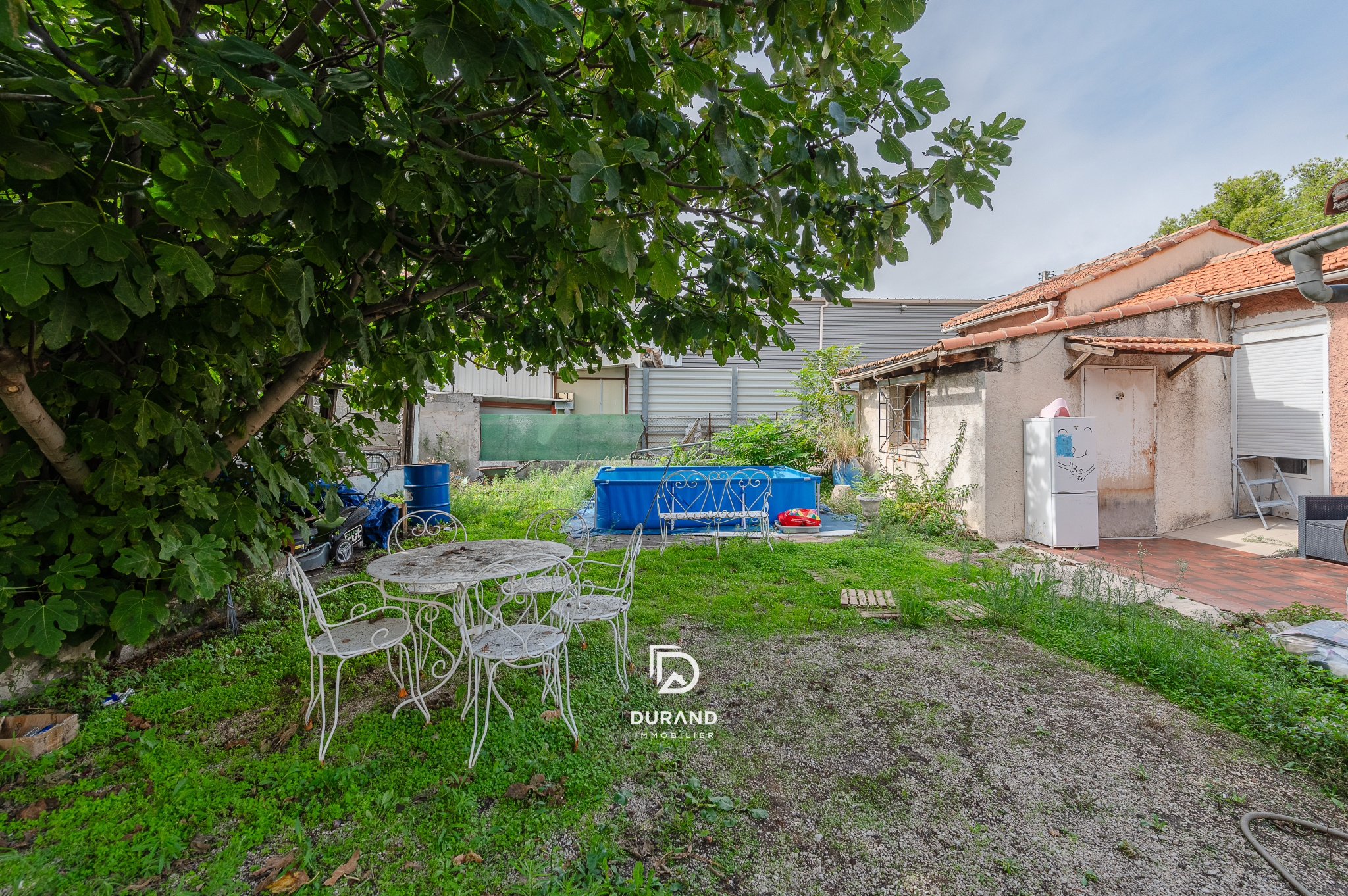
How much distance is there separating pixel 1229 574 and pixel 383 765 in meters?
7.46

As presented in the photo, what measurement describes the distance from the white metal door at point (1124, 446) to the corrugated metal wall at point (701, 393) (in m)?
7.73

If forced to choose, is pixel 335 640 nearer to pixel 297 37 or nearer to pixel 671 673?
pixel 671 673

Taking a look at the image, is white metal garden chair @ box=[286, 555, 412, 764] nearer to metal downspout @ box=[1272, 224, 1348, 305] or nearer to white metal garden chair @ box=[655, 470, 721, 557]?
white metal garden chair @ box=[655, 470, 721, 557]

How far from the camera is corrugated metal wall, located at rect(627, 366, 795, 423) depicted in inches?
565

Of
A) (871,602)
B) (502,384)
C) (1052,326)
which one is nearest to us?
(871,602)

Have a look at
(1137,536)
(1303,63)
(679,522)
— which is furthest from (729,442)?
(1303,63)

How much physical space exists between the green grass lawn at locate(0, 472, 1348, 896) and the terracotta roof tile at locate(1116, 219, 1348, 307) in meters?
6.11

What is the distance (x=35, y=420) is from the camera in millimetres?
2076

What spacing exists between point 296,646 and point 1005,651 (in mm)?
4859

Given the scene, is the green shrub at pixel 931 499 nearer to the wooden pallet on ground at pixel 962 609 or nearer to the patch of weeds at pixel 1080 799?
the wooden pallet on ground at pixel 962 609

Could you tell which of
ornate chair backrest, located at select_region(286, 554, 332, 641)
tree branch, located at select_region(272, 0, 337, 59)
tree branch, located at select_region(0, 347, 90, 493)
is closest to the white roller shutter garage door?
tree branch, located at select_region(272, 0, 337, 59)

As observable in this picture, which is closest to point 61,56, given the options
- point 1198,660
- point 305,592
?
point 305,592

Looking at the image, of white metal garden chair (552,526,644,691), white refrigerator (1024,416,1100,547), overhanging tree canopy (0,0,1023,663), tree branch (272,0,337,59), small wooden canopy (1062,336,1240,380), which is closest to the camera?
overhanging tree canopy (0,0,1023,663)

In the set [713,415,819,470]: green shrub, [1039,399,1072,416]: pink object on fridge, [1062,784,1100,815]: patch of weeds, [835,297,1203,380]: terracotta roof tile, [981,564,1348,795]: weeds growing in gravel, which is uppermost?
[835,297,1203,380]: terracotta roof tile
